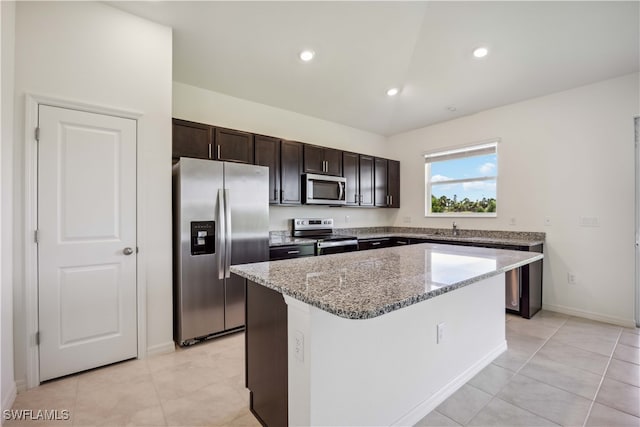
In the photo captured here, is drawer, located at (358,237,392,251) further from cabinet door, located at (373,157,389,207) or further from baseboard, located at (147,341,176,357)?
baseboard, located at (147,341,176,357)

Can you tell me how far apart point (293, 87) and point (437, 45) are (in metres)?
1.68

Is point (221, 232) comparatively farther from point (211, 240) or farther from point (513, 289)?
point (513, 289)

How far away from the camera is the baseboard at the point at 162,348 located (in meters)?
2.40

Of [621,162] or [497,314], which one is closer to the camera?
[497,314]

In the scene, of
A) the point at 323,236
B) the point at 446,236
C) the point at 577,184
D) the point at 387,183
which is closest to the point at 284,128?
the point at 323,236

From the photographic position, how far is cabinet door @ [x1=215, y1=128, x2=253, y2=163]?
3.18 metres

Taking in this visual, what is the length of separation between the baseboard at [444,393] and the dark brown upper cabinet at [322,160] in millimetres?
2823

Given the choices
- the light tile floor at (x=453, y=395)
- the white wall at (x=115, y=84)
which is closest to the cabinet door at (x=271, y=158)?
the white wall at (x=115, y=84)

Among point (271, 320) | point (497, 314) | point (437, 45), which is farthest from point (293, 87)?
point (497, 314)

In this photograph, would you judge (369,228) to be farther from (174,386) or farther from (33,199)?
(33,199)

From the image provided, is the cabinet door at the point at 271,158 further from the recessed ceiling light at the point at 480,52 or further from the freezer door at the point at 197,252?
the recessed ceiling light at the point at 480,52

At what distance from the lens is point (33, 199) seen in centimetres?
198

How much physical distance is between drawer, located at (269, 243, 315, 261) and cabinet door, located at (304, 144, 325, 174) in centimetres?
110

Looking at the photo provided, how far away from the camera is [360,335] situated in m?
1.33
